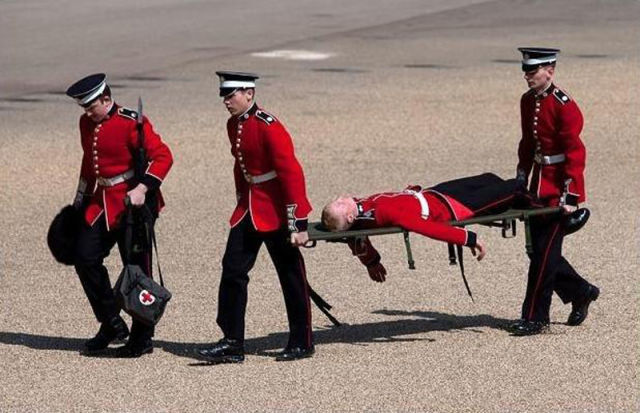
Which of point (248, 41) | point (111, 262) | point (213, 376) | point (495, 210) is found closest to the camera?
point (213, 376)

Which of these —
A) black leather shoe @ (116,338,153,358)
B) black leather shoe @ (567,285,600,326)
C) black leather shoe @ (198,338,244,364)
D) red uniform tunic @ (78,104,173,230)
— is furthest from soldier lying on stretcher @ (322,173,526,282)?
black leather shoe @ (116,338,153,358)

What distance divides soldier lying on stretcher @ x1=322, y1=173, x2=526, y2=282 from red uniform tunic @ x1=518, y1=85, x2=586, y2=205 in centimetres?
18

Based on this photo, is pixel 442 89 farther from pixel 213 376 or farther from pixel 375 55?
pixel 213 376

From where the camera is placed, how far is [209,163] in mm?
15133

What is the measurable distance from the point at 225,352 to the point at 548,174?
212 cm

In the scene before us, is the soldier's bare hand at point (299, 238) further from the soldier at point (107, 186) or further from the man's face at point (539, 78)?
the man's face at point (539, 78)

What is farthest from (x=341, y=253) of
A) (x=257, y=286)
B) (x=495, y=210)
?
(x=495, y=210)

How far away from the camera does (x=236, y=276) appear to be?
906 centimetres

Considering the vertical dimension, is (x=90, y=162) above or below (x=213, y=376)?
above

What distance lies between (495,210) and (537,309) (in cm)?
62

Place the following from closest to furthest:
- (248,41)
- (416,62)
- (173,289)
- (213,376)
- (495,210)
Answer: (213,376)
(495,210)
(173,289)
(416,62)
(248,41)

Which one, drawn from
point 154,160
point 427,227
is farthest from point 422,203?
point 154,160

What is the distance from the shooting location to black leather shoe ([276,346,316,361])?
29.9 ft

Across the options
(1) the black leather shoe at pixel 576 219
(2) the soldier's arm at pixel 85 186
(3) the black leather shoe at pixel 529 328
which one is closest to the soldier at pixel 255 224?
(2) the soldier's arm at pixel 85 186
